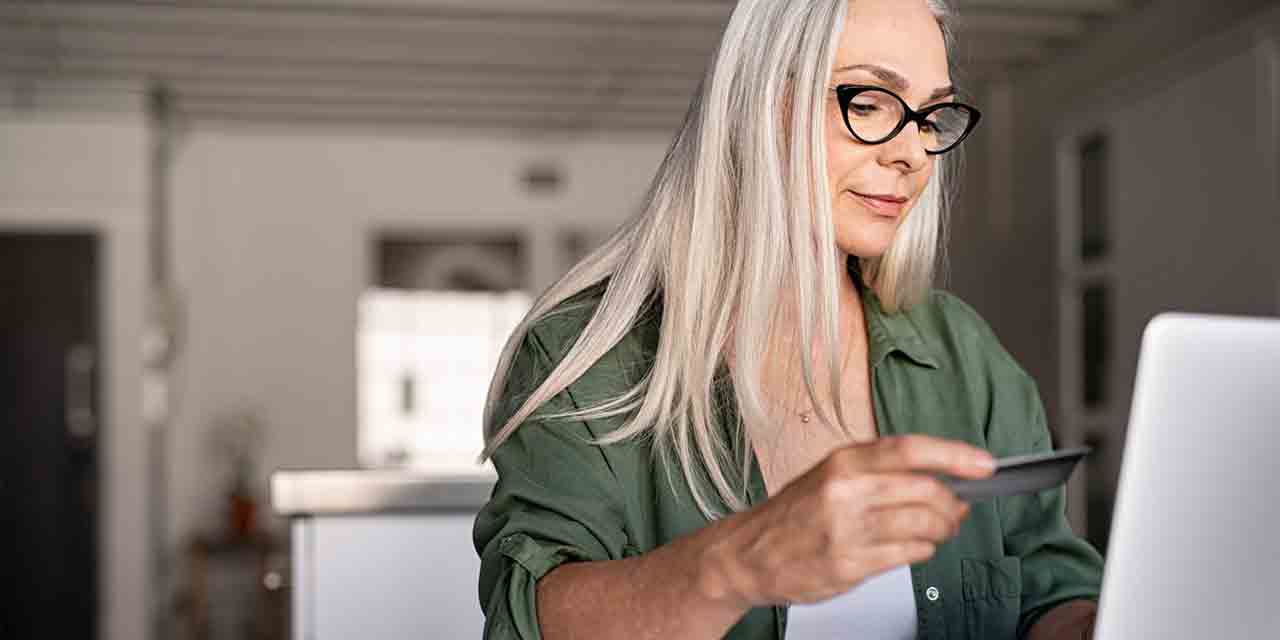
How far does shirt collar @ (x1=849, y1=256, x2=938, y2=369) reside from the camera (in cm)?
143

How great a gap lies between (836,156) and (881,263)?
24 centimetres

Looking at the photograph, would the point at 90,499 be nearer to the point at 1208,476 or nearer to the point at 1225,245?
the point at 1225,245

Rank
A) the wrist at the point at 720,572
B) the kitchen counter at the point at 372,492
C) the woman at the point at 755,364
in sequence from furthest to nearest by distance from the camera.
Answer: the kitchen counter at the point at 372,492 < the woman at the point at 755,364 < the wrist at the point at 720,572

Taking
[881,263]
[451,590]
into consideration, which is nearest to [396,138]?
[451,590]

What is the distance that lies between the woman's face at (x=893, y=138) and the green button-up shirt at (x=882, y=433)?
0.64ft

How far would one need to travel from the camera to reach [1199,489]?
0.74 meters

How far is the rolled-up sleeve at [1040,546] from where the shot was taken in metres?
1.33

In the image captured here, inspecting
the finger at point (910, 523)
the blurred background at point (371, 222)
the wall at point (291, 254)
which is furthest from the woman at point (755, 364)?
the wall at point (291, 254)

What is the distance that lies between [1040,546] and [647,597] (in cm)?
53

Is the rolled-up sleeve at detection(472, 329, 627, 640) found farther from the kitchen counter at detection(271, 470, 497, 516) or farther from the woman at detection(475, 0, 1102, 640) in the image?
the kitchen counter at detection(271, 470, 497, 516)

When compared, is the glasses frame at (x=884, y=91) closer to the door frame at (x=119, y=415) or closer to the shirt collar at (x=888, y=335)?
the shirt collar at (x=888, y=335)

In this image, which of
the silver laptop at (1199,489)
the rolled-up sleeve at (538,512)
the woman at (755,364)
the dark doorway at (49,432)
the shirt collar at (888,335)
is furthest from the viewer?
the dark doorway at (49,432)

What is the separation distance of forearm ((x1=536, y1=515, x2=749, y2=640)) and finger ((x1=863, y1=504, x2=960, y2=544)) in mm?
143

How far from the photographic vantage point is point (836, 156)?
→ 1259 millimetres
